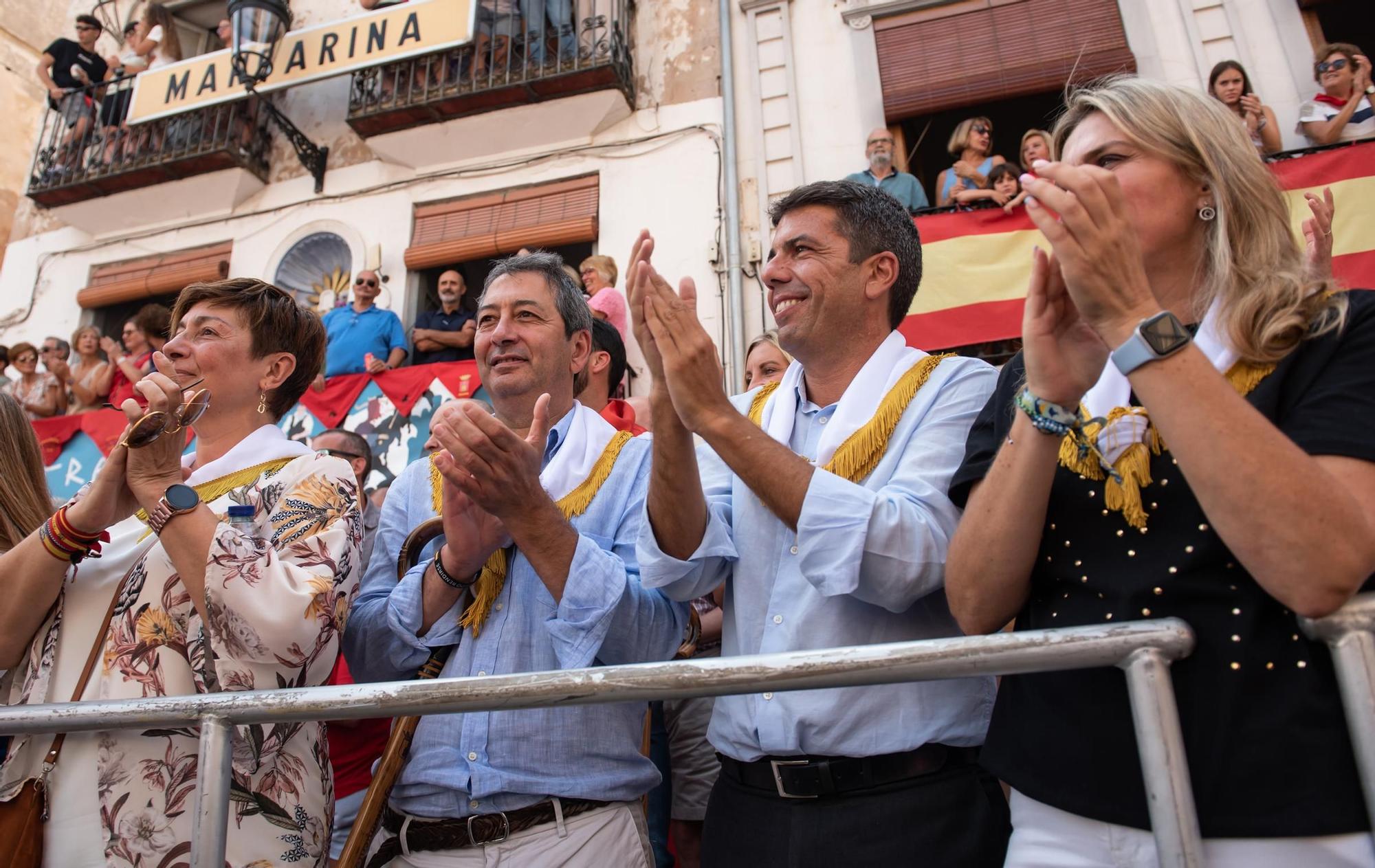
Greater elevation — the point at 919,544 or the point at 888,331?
the point at 888,331

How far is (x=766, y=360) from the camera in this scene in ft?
13.2

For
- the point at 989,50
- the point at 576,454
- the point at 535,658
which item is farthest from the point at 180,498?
the point at 989,50

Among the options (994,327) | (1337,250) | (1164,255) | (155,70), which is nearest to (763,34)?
(994,327)

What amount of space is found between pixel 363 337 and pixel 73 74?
555 cm

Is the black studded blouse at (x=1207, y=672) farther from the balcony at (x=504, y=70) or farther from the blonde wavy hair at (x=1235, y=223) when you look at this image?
the balcony at (x=504, y=70)

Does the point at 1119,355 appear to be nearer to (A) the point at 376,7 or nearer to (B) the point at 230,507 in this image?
(B) the point at 230,507

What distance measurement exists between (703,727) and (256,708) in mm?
1916

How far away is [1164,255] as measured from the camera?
1562mm

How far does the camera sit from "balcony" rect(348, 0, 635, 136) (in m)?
7.69

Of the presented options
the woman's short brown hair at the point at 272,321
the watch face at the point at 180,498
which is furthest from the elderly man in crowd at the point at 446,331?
the watch face at the point at 180,498

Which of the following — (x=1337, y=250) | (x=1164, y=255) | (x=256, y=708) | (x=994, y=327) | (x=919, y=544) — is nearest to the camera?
(x=256, y=708)

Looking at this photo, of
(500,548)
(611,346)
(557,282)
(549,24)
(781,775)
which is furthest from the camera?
(549,24)

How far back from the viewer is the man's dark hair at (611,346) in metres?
3.68

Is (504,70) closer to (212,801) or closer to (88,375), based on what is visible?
(88,375)
